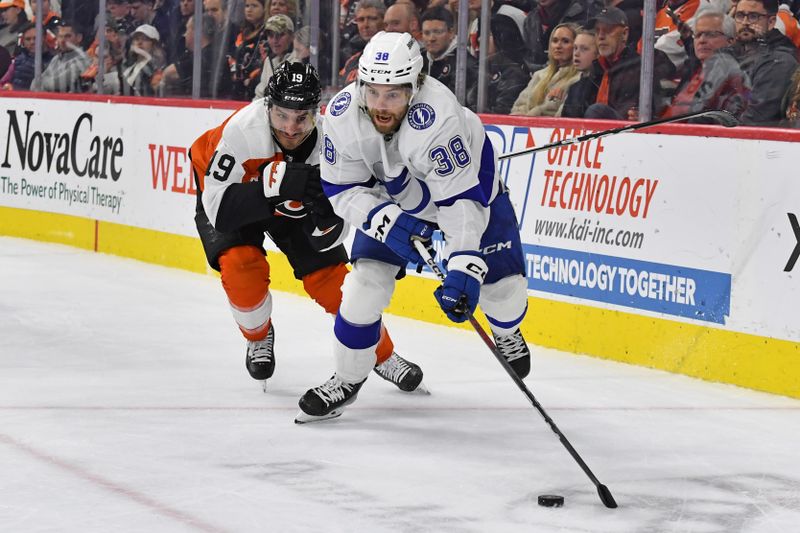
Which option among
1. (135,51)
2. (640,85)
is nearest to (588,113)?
(640,85)

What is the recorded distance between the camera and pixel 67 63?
31.9ft

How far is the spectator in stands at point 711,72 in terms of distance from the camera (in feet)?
18.0

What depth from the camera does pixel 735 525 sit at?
3.33 metres

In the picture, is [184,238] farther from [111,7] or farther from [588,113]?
[588,113]

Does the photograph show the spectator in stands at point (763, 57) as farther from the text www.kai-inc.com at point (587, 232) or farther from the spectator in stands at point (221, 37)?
the spectator in stands at point (221, 37)

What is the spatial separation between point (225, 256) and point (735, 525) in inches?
85.0

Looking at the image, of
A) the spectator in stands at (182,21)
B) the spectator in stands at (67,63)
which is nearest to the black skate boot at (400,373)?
the spectator in stands at (182,21)

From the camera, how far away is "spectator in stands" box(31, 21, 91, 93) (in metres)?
9.66

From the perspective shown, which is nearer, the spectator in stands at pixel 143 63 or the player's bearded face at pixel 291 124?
the player's bearded face at pixel 291 124

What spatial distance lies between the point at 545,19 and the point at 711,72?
99 centimetres

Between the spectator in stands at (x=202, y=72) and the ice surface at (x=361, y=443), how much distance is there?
7.94 ft

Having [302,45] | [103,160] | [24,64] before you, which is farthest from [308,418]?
[24,64]

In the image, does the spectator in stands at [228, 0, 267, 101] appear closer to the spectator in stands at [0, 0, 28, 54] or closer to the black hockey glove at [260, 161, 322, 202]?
the spectator in stands at [0, 0, 28, 54]

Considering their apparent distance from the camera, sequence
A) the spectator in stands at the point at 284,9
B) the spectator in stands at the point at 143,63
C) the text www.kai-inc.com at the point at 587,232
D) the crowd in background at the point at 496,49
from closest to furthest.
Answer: the crowd in background at the point at 496,49
the text www.kai-inc.com at the point at 587,232
the spectator in stands at the point at 284,9
the spectator in stands at the point at 143,63
